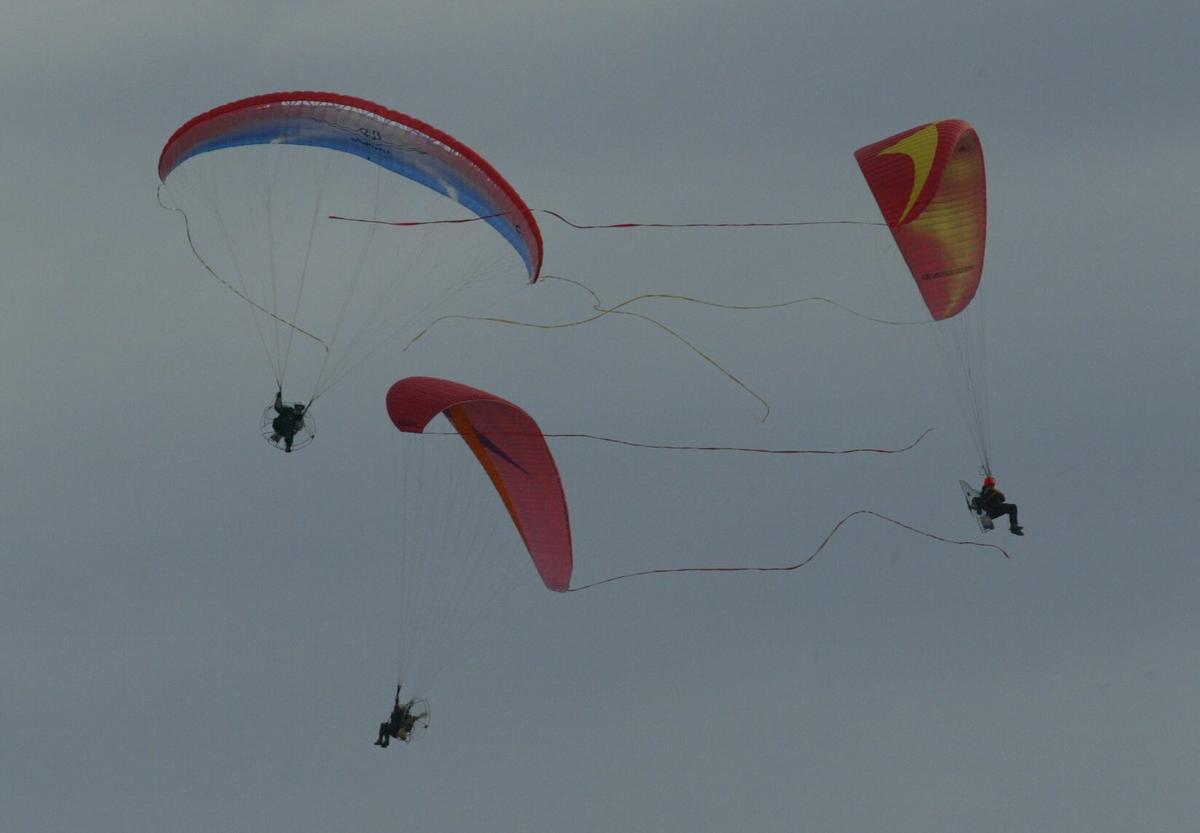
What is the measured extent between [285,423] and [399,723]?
5.52m

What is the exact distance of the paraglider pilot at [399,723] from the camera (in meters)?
39.6

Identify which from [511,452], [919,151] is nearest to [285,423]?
[511,452]

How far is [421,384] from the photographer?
39.4 metres

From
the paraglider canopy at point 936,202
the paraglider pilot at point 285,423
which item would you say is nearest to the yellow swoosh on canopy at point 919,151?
the paraglider canopy at point 936,202

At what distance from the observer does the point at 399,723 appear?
39750mm

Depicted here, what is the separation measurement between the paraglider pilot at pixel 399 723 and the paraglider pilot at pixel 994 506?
35.2ft

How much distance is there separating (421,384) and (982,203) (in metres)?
11.3

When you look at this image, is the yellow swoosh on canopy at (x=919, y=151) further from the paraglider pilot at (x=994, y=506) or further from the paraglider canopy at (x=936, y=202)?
the paraglider pilot at (x=994, y=506)

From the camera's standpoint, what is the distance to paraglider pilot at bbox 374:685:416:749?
3962 cm

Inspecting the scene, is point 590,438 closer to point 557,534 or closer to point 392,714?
point 557,534

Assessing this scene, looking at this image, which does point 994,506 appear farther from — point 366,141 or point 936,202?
point 366,141

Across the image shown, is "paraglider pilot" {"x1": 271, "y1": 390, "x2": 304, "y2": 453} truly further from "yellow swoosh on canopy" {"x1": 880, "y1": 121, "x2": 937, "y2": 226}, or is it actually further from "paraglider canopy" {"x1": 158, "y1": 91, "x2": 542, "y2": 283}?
"yellow swoosh on canopy" {"x1": 880, "y1": 121, "x2": 937, "y2": 226}

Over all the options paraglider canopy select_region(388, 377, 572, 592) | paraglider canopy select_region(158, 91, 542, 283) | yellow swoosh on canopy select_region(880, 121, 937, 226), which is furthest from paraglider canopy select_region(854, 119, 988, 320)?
paraglider canopy select_region(388, 377, 572, 592)

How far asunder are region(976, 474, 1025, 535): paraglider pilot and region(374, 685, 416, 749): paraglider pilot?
35.2 ft
